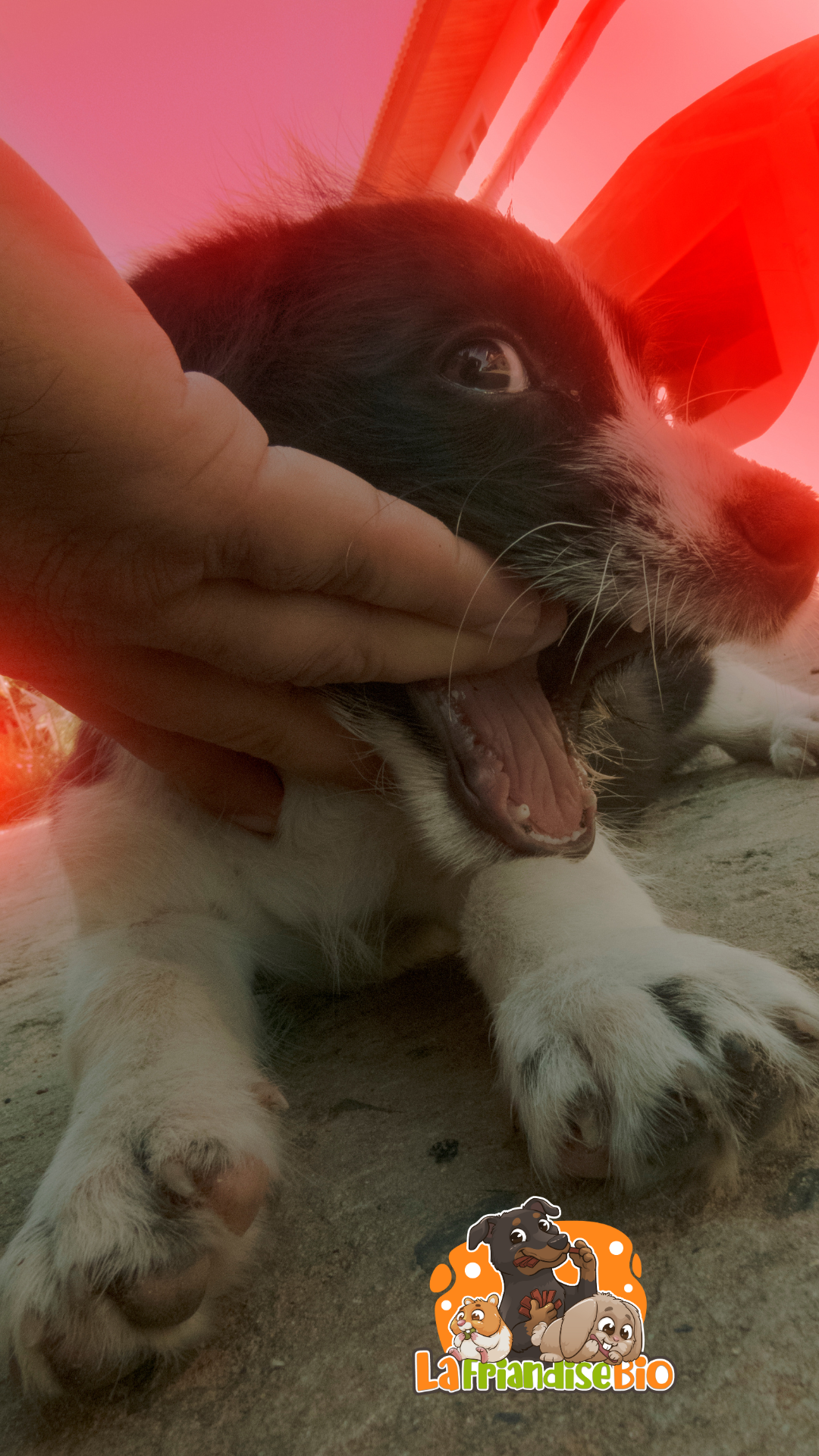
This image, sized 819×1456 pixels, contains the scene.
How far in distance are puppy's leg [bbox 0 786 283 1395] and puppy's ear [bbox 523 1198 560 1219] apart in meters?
0.25

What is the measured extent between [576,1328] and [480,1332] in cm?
7

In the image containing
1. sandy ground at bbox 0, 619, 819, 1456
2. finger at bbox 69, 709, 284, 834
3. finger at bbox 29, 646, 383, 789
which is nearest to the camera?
sandy ground at bbox 0, 619, 819, 1456

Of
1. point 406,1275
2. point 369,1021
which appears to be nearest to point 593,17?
point 369,1021

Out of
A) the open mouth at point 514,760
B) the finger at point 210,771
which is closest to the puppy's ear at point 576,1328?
the open mouth at point 514,760

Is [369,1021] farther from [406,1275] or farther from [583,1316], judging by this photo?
[583,1316]

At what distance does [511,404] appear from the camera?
121 centimetres

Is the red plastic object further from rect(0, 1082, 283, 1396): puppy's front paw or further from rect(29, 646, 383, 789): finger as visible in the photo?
rect(0, 1082, 283, 1396): puppy's front paw

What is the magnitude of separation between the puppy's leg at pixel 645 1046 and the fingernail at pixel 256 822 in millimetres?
472

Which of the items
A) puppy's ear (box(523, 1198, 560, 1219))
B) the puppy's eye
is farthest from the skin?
puppy's ear (box(523, 1198, 560, 1219))

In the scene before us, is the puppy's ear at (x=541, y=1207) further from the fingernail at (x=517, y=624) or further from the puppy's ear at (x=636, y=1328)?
the fingernail at (x=517, y=624)

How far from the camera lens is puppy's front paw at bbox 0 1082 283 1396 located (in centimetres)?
72

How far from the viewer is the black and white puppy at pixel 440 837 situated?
2.66 ft

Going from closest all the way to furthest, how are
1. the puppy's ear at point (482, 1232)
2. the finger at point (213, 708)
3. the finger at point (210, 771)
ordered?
the puppy's ear at point (482, 1232) < the finger at point (213, 708) < the finger at point (210, 771)

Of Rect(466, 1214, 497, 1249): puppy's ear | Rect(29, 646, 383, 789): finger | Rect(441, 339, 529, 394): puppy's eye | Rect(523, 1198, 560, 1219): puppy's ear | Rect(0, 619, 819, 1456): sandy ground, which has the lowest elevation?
Rect(0, 619, 819, 1456): sandy ground
